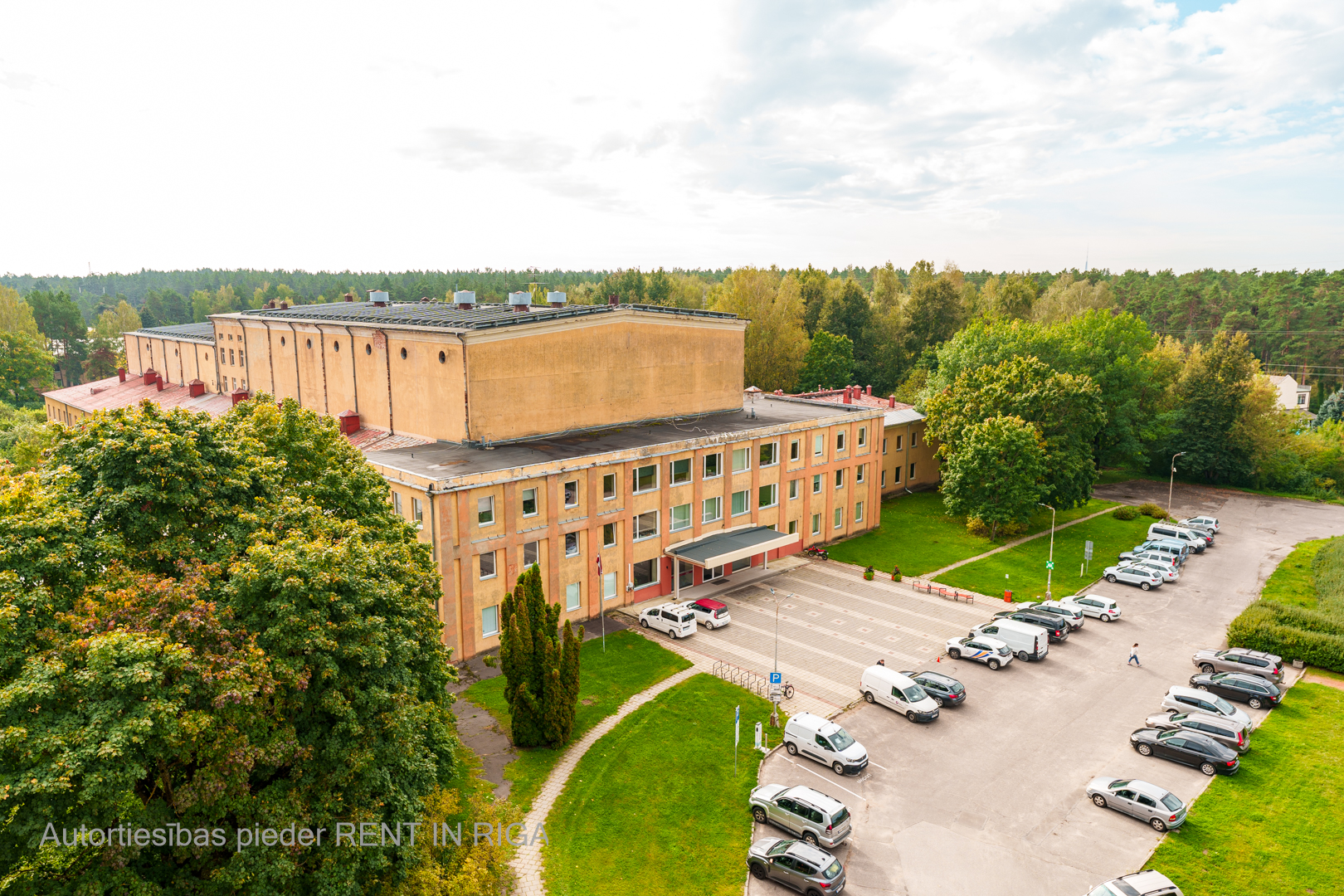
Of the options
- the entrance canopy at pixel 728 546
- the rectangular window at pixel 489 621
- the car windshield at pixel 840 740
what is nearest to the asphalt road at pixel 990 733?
the car windshield at pixel 840 740

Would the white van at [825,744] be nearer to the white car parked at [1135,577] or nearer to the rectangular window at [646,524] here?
the rectangular window at [646,524]

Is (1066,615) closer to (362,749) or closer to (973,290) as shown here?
(362,749)

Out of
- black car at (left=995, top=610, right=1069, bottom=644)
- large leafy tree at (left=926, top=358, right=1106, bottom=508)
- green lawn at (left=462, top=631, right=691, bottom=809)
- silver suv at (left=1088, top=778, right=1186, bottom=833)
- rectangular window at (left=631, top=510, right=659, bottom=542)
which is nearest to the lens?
silver suv at (left=1088, top=778, right=1186, bottom=833)

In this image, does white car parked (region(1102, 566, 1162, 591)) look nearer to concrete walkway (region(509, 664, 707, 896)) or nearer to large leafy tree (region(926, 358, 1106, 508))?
large leafy tree (region(926, 358, 1106, 508))

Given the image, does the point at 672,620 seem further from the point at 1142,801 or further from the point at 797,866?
the point at 1142,801

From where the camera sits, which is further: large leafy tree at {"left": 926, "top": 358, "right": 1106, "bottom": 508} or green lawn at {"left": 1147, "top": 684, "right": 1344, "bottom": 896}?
large leafy tree at {"left": 926, "top": 358, "right": 1106, "bottom": 508}

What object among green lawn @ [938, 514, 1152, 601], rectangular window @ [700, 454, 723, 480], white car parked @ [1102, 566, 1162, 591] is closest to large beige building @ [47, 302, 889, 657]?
rectangular window @ [700, 454, 723, 480]
